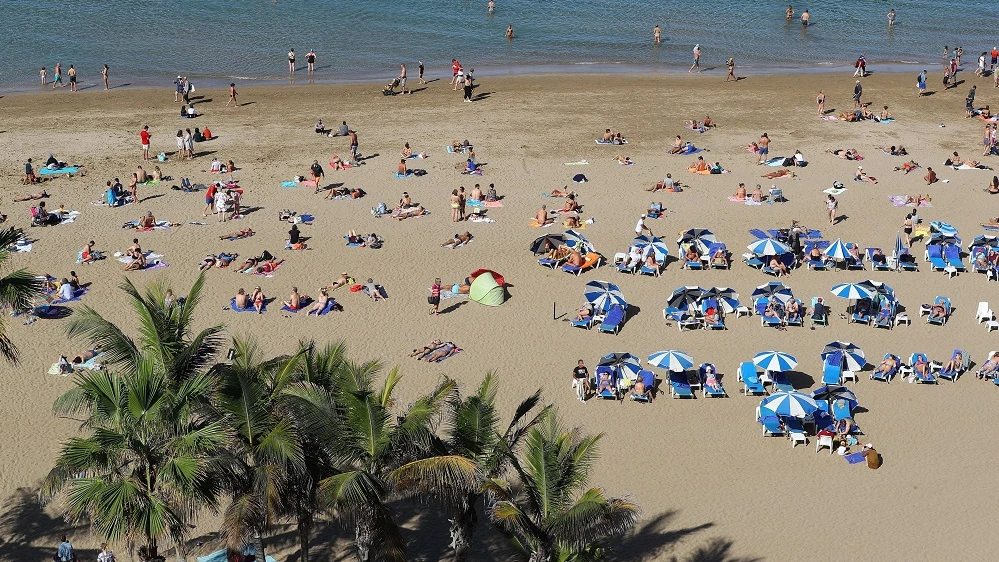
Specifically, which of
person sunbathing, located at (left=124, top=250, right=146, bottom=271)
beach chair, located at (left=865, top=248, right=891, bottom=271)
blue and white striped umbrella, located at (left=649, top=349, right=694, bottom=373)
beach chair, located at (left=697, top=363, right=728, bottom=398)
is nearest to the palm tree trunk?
blue and white striped umbrella, located at (left=649, top=349, right=694, bottom=373)

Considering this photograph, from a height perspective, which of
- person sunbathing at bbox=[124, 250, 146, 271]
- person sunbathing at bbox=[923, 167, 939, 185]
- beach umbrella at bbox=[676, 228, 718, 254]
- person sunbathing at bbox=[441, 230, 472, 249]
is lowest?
person sunbathing at bbox=[124, 250, 146, 271]

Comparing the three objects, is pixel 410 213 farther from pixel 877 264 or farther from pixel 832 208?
pixel 877 264

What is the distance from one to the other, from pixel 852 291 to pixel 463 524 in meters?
12.8

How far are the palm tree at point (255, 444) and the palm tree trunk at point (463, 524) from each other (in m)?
2.26

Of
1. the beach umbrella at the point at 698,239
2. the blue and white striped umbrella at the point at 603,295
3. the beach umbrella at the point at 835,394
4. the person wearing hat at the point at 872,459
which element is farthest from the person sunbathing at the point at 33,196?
the person wearing hat at the point at 872,459

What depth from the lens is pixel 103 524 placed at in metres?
12.1

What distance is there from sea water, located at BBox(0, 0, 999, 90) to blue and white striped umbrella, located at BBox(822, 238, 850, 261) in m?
23.5

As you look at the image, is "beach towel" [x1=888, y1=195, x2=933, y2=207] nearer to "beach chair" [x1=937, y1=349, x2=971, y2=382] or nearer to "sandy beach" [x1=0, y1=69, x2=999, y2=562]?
"sandy beach" [x1=0, y1=69, x2=999, y2=562]

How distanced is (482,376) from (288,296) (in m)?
5.92

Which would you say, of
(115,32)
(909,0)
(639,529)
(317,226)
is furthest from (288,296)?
(909,0)

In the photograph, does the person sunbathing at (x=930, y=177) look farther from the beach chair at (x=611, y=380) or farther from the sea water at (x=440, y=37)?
the sea water at (x=440, y=37)

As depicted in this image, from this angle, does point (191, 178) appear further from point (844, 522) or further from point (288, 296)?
point (844, 522)

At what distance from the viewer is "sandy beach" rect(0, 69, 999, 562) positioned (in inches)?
693

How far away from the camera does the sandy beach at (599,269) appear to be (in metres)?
17.6
